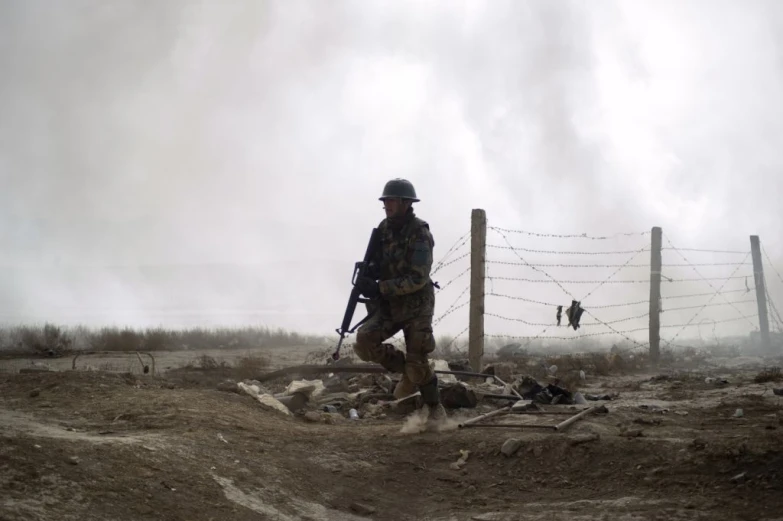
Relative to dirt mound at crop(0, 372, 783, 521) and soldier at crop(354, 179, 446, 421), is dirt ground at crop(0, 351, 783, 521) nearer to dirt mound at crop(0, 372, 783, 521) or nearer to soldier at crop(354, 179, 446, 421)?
dirt mound at crop(0, 372, 783, 521)

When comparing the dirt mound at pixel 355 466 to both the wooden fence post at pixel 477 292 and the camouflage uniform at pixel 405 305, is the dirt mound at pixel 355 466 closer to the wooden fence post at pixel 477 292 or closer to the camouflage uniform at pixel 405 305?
the camouflage uniform at pixel 405 305

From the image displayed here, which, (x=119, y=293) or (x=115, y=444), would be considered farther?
(x=119, y=293)

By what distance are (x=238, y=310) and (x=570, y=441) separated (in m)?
58.6

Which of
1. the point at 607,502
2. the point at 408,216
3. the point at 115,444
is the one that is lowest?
the point at 607,502

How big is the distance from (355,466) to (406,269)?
1.96 meters

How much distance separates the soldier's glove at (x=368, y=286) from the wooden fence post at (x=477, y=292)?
3711 millimetres

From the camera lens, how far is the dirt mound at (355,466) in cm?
441

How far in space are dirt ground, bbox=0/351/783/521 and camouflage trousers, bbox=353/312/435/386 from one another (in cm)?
60

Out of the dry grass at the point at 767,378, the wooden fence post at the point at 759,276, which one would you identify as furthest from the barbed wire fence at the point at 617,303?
the dry grass at the point at 767,378

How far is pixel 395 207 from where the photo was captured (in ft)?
23.0

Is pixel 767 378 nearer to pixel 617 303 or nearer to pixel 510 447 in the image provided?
pixel 510 447

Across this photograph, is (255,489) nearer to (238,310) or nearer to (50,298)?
(238,310)

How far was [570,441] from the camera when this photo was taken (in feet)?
19.7

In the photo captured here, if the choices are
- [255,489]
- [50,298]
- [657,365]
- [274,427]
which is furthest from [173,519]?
[50,298]
